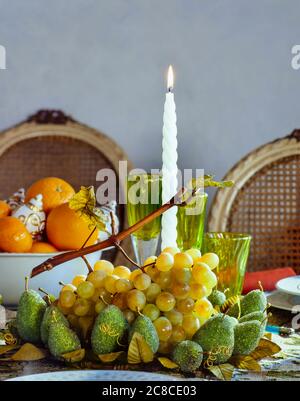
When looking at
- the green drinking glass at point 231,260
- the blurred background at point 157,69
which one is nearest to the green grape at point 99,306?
the green drinking glass at point 231,260

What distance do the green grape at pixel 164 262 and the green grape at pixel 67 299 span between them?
9cm

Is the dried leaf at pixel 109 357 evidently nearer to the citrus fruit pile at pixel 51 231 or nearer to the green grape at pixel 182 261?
the green grape at pixel 182 261

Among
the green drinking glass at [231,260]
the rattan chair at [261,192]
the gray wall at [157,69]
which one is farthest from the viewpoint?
the gray wall at [157,69]

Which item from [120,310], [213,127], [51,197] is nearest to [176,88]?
[213,127]

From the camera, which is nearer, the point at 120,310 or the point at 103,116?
the point at 120,310

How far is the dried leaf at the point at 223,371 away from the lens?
1.96ft

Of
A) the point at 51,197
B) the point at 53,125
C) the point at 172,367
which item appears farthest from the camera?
the point at 53,125

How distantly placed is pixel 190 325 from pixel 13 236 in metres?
0.36

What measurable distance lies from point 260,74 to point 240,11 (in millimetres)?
206

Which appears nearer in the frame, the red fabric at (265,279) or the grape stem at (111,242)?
the grape stem at (111,242)

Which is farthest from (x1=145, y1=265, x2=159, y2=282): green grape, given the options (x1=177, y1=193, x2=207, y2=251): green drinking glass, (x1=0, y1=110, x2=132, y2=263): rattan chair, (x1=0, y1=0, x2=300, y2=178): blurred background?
(x1=0, y1=0, x2=300, y2=178): blurred background

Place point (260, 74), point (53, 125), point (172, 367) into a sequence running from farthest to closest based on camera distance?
point (260, 74) → point (53, 125) → point (172, 367)

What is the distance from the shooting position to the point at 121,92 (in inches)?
81.9

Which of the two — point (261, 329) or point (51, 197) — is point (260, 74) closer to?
point (51, 197)
